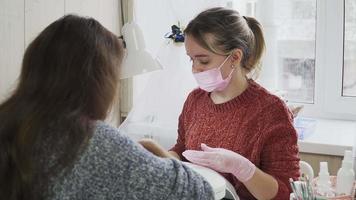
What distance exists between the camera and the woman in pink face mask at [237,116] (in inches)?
54.1

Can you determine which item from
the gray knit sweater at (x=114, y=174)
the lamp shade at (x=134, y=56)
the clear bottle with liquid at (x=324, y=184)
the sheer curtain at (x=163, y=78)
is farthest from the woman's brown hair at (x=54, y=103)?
the sheer curtain at (x=163, y=78)

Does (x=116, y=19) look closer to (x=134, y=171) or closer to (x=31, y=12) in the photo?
(x=31, y=12)

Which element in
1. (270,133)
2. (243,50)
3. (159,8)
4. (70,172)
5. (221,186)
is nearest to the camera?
(70,172)

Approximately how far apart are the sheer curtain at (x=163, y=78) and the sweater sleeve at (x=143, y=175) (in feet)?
3.70

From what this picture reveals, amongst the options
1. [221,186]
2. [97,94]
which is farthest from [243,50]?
[97,94]

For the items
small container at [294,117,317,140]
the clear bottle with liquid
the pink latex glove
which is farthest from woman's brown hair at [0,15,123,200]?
small container at [294,117,317,140]

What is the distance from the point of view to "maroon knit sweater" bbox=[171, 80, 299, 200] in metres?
1.41

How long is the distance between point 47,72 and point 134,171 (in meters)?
0.25

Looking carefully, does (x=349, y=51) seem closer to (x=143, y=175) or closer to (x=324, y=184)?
(x=324, y=184)

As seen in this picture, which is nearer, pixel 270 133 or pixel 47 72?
pixel 47 72

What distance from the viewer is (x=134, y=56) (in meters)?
1.15

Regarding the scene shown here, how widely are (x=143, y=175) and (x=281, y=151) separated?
636mm

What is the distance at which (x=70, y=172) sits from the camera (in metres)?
0.85

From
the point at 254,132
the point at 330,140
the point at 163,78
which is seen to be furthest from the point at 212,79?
the point at 330,140
